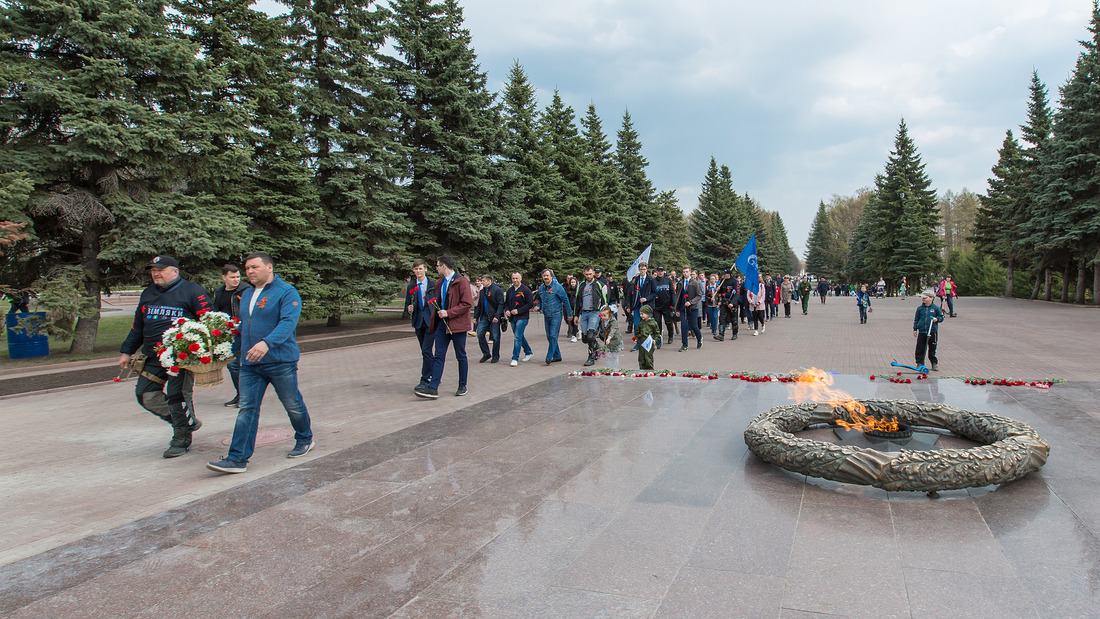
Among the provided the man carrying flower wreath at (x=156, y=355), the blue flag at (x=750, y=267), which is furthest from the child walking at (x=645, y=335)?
the man carrying flower wreath at (x=156, y=355)

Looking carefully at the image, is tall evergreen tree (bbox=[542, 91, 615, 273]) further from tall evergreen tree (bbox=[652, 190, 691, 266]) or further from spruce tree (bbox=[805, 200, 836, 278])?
spruce tree (bbox=[805, 200, 836, 278])

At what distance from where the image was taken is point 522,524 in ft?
12.5

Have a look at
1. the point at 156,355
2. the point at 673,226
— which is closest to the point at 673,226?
the point at 673,226

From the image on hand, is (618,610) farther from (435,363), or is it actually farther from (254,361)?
(435,363)

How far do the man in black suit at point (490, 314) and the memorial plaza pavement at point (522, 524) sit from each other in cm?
473

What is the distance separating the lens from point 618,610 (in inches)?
109

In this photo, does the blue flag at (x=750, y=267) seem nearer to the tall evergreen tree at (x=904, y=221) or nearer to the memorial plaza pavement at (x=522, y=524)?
the memorial plaza pavement at (x=522, y=524)

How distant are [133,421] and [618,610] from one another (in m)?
7.01

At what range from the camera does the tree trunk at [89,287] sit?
1352 centimetres

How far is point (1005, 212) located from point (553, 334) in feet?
123

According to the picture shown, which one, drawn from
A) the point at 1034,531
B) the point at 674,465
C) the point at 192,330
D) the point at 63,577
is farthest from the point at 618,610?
the point at 192,330

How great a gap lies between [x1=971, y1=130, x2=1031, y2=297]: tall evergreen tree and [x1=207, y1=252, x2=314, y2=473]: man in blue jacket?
3822 centimetres

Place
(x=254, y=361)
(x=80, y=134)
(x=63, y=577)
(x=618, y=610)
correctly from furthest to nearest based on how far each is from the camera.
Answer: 1. (x=80, y=134)
2. (x=254, y=361)
3. (x=63, y=577)
4. (x=618, y=610)

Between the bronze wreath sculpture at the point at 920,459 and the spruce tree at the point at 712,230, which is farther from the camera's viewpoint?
the spruce tree at the point at 712,230
